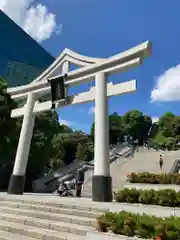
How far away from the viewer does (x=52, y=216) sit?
8.44 meters

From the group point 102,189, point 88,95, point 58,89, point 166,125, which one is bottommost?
point 102,189

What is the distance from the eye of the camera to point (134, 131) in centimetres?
6406

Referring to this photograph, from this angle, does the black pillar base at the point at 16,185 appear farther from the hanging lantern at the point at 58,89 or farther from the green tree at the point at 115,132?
the green tree at the point at 115,132

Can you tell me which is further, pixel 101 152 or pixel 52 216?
pixel 101 152

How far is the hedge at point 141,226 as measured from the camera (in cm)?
489

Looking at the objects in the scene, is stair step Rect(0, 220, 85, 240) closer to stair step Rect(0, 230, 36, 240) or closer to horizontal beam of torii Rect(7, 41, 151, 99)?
stair step Rect(0, 230, 36, 240)

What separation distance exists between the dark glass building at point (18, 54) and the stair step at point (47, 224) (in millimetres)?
51335

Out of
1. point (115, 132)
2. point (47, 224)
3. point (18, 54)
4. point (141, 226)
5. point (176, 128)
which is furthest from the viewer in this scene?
point (18, 54)

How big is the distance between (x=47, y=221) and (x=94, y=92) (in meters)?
6.29

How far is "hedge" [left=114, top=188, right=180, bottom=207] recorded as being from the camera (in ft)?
25.1

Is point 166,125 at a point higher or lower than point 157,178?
higher

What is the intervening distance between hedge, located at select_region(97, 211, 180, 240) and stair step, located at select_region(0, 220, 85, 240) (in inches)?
47.7

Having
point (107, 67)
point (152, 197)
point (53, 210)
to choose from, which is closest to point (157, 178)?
point (152, 197)

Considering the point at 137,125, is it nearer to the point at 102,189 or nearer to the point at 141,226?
the point at 102,189
